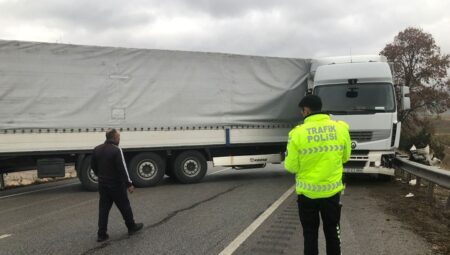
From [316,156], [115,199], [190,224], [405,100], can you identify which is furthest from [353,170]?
[316,156]

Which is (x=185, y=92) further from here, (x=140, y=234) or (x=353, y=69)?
(x=140, y=234)

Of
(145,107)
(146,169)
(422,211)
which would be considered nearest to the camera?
(422,211)

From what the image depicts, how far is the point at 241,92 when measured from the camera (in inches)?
516

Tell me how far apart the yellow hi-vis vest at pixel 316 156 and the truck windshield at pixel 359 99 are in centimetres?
745

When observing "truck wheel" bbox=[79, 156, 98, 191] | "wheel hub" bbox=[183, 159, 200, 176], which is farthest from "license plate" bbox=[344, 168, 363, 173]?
"truck wheel" bbox=[79, 156, 98, 191]

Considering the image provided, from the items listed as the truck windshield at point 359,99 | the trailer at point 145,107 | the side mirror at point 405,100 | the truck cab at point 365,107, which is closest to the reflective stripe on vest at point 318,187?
the truck cab at point 365,107

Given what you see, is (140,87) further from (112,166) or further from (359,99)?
(359,99)

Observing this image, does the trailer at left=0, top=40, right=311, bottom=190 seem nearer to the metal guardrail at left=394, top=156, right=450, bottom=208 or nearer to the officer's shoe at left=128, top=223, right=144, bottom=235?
the metal guardrail at left=394, top=156, right=450, bottom=208

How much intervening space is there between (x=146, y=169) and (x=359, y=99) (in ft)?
18.9

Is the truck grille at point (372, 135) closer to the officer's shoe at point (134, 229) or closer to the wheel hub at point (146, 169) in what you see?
the wheel hub at point (146, 169)

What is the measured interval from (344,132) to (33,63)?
27.9 ft

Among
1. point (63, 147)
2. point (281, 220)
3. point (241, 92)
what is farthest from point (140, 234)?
point (241, 92)

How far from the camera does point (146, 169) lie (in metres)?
12.0

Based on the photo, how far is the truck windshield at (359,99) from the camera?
37.8ft
